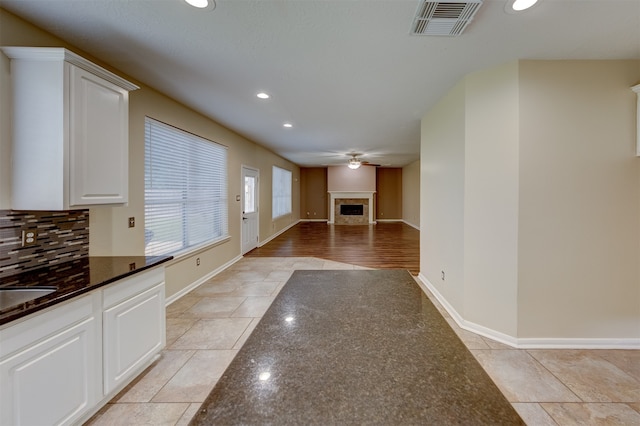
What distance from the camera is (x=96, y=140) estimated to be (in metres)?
2.05

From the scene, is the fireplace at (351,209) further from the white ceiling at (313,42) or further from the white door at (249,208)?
the white ceiling at (313,42)

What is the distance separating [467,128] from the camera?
289 centimetres

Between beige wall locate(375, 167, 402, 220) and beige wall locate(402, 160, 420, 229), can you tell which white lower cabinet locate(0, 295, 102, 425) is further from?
beige wall locate(375, 167, 402, 220)

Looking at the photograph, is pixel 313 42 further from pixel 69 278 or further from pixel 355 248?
pixel 355 248

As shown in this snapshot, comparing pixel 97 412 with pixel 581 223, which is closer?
pixel 97 412

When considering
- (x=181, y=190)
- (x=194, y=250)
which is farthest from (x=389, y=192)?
(x=181, y=190)

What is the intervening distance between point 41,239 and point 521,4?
3.55m

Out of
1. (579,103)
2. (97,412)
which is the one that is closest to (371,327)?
(97,412)

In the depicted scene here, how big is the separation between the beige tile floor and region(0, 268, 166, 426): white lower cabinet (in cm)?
20

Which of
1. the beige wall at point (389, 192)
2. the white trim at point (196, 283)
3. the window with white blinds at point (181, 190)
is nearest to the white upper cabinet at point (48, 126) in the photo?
the window with white blinds at point (181, 190)

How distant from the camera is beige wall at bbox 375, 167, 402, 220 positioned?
13328mm

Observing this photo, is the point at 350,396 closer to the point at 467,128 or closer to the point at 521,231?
the point at 521,231

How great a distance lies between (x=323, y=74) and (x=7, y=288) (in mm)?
2808

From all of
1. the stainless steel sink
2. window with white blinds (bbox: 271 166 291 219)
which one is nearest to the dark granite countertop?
the stainless steel sink
